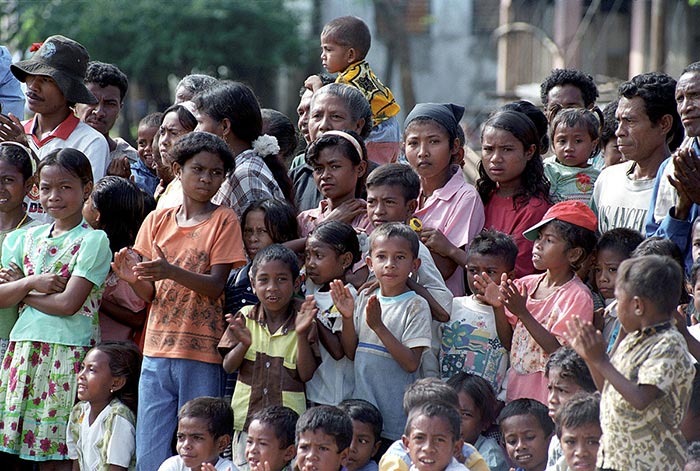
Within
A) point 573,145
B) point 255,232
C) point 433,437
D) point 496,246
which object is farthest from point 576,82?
point 433,437

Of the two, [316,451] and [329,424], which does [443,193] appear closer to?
[329,424]

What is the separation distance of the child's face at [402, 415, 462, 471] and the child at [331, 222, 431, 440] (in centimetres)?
52

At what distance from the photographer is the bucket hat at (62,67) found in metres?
5.92

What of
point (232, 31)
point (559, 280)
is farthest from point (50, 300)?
point (232, 31)

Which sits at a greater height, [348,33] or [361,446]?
[348,33]

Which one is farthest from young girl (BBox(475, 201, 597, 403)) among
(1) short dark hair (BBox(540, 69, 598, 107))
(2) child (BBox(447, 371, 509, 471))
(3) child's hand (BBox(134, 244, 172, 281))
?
(1) short dark hair (BBox(540, 69, 598, 107))

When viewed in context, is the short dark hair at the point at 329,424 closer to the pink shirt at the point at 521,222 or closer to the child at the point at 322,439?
the child at the point at 322,439

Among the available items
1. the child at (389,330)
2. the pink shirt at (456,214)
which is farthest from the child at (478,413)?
the pink shirt at (456,214)

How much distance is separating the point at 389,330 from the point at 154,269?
3.46 ft

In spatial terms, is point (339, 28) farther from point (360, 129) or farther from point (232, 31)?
point (232, 31)

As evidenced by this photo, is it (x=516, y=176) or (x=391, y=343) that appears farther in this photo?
(x=516, y=176)

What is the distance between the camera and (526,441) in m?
4.64

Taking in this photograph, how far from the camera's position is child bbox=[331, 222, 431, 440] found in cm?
483

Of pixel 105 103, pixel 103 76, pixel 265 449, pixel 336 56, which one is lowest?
pixel 265 449
